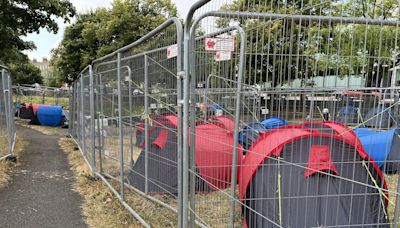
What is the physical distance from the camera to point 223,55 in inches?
99.5

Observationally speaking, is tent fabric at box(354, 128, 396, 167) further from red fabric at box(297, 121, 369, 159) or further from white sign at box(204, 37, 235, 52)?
white sign at box(204, 37, 235, 52)

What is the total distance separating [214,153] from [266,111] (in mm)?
911

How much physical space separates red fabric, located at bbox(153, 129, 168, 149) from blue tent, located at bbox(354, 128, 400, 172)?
6.60 ft

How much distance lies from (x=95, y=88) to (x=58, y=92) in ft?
41.1

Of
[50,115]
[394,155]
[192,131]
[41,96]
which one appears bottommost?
[50,115]

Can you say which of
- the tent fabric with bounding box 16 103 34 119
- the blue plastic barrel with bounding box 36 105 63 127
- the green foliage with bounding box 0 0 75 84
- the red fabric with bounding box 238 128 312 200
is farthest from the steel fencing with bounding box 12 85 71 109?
the red fabric with bounding box 238 128 312 200

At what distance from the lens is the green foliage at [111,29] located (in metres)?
19.2

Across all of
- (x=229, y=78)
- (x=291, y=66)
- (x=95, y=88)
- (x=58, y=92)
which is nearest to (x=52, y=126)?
(x=58, y=92)

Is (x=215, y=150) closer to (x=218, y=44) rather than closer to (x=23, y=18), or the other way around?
(x=218, y=44)

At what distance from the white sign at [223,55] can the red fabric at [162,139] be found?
4.54 ft

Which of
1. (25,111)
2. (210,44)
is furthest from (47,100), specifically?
(210,44)

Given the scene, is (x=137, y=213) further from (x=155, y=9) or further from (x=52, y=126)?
(x=155, y=9)

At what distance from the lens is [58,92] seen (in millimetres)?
16812

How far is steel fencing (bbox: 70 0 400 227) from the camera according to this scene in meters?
2.00
